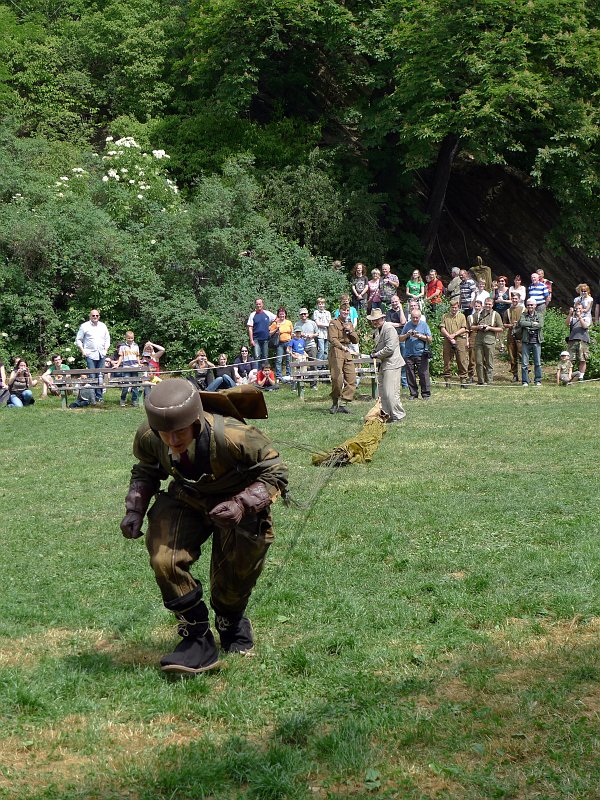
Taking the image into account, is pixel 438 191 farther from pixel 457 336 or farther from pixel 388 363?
pixel 388 363

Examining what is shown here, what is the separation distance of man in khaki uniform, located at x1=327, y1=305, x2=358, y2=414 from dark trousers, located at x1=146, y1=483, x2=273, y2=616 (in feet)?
42.5

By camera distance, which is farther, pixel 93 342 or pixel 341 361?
pixel 93 342

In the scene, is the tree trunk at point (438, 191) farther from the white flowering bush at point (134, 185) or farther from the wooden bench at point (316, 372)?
the wooden bench at point (316, 372)

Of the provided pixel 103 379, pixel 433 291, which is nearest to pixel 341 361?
pixel 103 379

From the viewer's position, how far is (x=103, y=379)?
835 inches

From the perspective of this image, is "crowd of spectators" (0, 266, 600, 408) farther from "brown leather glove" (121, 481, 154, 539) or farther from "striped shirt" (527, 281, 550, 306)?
"brown leather glove" (121, 481, 154, 539)

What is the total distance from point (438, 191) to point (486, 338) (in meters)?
13.5

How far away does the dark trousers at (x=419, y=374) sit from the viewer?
2005 centimetres

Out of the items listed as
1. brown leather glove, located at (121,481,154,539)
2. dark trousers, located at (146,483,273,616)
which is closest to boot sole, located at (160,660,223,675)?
dark trousers, located at (146,483,273,616)

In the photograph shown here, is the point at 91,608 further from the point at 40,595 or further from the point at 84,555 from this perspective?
the point at 84,555

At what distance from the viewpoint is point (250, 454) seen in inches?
213

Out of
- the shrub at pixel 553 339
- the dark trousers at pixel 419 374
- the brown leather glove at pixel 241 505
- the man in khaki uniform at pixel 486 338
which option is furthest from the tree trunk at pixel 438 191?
the brown leather glove at pixel 241 505

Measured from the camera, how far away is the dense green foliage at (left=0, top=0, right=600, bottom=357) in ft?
87.7

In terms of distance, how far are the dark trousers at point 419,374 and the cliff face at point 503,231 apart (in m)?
16.6
